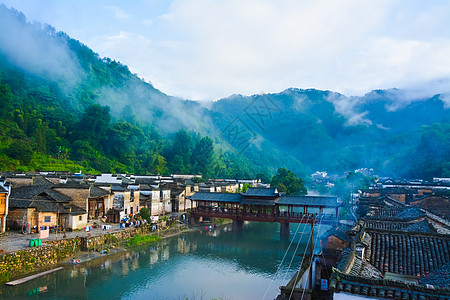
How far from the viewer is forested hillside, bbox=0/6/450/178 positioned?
47359mm

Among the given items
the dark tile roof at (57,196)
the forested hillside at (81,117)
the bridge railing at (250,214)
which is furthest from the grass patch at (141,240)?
the forested hillside at (81,117)

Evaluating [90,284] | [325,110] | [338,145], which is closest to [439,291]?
[90,284]

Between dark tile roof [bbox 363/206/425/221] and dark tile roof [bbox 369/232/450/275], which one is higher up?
dark tile roof [bbox 369/232/450/275]

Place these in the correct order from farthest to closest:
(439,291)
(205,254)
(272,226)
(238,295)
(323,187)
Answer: (323,187) < (272,226) < (205,254) < (238,295) < (439,291)

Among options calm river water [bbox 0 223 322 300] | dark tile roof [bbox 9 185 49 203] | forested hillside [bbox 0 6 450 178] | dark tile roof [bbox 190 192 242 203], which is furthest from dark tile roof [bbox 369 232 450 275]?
forested hillside [bbox 0 6 450 178]

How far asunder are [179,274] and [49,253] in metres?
7.16

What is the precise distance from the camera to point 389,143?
306 ft

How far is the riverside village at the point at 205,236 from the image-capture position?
6770 mm

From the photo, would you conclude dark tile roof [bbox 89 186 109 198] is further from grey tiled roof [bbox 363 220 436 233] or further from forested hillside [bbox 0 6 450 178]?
grey tiled roof [bbox 363 220 436 233]

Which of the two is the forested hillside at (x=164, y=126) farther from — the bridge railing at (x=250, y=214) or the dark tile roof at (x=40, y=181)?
the dark tile roof at (x=40, y=181)

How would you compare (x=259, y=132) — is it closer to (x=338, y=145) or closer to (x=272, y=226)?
(x=338, y=145)

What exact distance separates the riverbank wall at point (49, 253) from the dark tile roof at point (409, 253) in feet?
51.9

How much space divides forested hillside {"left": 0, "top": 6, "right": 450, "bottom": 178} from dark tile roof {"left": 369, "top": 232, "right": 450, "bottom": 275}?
28011 millimetres

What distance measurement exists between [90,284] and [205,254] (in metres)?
8.47
